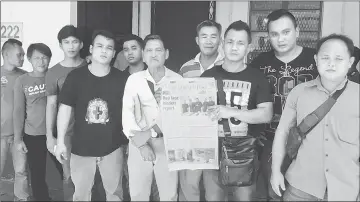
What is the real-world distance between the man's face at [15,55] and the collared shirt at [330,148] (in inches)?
86.7

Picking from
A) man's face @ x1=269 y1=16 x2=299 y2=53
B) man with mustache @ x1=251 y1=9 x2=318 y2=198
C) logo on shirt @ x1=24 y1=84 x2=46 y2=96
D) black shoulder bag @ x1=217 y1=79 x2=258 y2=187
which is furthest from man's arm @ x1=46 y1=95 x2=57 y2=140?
man's face @ x1=269 y1=16 x2=299 y2=53

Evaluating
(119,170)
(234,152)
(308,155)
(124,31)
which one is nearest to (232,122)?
(234,152)

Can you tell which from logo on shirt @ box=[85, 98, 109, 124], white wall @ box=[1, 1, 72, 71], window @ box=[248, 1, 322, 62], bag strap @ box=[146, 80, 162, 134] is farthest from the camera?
window @ box=[248, 1, 322, 62]

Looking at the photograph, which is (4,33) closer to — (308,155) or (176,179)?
(176,179)

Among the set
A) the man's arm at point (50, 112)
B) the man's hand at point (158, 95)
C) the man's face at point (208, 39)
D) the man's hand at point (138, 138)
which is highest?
the man's face at point (208, 39)

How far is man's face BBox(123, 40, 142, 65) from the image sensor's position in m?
2.83

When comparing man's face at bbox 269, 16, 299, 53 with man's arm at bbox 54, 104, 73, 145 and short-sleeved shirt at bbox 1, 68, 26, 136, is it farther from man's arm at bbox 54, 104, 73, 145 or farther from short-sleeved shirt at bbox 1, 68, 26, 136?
short-sleeved shirt at bbox 1, 68, 26, 136

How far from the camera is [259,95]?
2.16 metres

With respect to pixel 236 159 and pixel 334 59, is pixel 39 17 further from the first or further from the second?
pixel 334 59

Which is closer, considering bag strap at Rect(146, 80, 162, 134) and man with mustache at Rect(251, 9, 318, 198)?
man with mustache at Rect(251, 9, 318, 198)

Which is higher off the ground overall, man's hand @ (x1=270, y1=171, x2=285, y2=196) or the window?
the window

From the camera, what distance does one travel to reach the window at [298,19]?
3869 mm

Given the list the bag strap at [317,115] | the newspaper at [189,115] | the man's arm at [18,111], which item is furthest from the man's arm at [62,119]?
the bag strap at [317,115]

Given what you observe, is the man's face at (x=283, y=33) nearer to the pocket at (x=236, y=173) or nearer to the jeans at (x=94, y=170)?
the pocket at (x=236, y=173)
